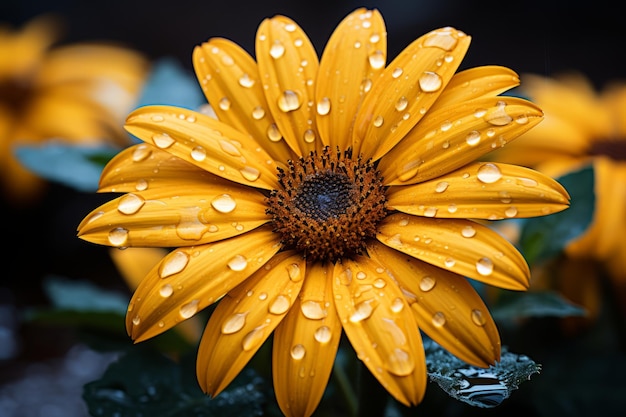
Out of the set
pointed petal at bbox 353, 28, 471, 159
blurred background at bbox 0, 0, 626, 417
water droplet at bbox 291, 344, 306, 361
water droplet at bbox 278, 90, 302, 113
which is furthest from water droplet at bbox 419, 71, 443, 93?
blurred background at bbox 0, 0, 626, 417

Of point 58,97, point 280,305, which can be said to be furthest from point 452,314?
point 58,97

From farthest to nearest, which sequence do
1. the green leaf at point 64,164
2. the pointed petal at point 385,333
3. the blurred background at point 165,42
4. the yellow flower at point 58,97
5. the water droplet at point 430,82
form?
1. the yellow flower at point 58,97
2. the blurred background at point 165,42
3. the green leaf at point 64,164
4. the water droplet at point 430,82
5. the pointed petal at point 385,333

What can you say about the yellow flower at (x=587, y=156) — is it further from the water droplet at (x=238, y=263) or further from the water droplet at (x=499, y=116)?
the water droplet at (x=238, y=263)

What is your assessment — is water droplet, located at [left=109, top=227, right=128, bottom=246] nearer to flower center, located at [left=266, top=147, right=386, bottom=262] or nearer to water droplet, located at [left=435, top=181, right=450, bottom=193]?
flower center, located at [left=266, top=147, right=386, bottom=262]

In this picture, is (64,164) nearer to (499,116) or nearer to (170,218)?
(170,218)

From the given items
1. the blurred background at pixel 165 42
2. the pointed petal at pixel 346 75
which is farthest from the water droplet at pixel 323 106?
the blurred background at pixel 165 42

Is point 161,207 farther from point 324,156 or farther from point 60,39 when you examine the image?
point 60,39
